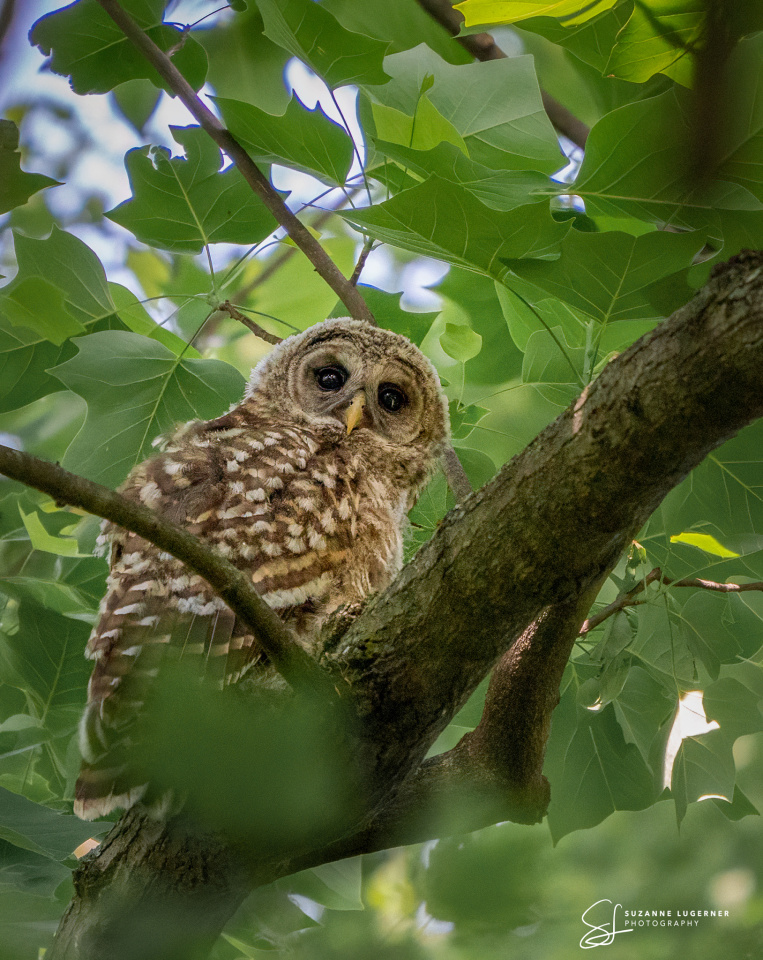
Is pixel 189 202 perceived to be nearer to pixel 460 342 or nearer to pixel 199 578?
pixel 460 342

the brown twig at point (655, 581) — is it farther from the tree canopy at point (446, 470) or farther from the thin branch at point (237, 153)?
the thin branch at point (237, 153)

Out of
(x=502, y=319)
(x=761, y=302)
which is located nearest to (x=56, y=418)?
(x=502, y=319)

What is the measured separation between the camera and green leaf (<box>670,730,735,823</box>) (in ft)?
5.28

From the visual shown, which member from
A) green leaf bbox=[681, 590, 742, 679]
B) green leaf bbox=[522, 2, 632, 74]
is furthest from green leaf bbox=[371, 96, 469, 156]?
green leaf bbox=[681, 590, 742, 679]

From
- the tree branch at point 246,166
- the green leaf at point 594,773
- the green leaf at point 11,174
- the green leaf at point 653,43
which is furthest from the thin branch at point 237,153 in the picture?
the green leaf at point 11,174

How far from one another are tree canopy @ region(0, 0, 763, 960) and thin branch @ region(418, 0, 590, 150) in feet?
0.04

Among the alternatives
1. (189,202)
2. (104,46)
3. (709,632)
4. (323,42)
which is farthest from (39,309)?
(709,632)

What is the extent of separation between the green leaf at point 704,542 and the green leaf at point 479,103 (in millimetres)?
779

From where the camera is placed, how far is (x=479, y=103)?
172 centimetres

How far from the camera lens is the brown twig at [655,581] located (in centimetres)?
160

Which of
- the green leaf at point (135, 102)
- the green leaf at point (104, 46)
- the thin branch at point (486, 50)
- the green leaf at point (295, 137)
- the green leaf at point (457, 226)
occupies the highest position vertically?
the thin branch at point (486, 50)

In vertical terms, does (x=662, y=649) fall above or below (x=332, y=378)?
below

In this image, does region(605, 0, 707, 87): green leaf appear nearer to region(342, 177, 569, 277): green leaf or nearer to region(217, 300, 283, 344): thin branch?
region(342, 177, 569, 277): green leaf
